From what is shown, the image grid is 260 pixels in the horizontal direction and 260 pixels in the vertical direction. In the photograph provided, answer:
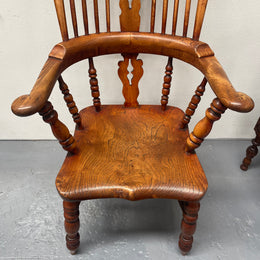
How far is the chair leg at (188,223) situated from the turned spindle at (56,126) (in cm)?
43

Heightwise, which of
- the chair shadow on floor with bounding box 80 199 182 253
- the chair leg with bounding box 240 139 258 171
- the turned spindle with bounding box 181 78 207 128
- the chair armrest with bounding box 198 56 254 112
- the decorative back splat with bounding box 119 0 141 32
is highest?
the decorative back splat with bounding box 119 0 141 32

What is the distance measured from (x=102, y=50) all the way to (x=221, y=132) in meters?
0.96

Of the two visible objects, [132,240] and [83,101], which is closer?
[132,240]

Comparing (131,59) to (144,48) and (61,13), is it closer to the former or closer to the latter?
(144,48)

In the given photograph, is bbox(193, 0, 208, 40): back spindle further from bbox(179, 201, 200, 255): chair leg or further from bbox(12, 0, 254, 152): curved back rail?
bbox(179, 201, 200, 255): chair leg

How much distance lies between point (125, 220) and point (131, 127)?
A: 17.7 inches

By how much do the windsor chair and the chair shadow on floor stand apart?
0.41 feet

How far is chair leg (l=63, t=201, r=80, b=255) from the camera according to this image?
0.88m

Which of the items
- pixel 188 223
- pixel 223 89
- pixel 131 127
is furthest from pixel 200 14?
pixel 188 223

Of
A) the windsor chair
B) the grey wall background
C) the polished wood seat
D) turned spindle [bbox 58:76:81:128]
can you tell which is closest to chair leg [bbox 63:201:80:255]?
the windsor chair

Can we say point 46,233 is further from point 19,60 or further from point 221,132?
point 221,132

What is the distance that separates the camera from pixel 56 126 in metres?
0.78

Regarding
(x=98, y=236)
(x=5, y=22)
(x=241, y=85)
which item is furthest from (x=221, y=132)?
(x=5, y=22)

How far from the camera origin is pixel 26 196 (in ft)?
4.26
